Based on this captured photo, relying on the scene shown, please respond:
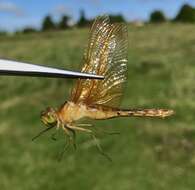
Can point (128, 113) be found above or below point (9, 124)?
above

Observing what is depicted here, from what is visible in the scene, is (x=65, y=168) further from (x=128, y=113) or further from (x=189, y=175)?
(x=128, y=113)

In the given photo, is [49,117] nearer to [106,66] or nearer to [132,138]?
[106,66]

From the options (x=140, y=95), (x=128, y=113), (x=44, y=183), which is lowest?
(x=44, y=183)

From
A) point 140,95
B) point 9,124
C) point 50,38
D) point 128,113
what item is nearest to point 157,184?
point 140,95

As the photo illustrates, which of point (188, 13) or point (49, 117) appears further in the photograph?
point (188, 13)

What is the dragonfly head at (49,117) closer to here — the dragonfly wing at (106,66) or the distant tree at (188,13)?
the dragonfly wing at (106,66)

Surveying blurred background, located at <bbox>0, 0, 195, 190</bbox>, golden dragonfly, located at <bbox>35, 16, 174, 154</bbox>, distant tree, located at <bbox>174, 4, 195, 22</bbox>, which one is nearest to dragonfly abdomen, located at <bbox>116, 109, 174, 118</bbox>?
golden dragonfly, located at <bbox>35, 16, 174, 154</bbox>

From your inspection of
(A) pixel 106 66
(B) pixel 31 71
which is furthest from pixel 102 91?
(B) pixel 31 71

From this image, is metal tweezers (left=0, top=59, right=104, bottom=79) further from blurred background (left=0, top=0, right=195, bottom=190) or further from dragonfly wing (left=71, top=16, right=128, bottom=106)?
blurred background (left=0, top=0, right=195, bottom=190)
